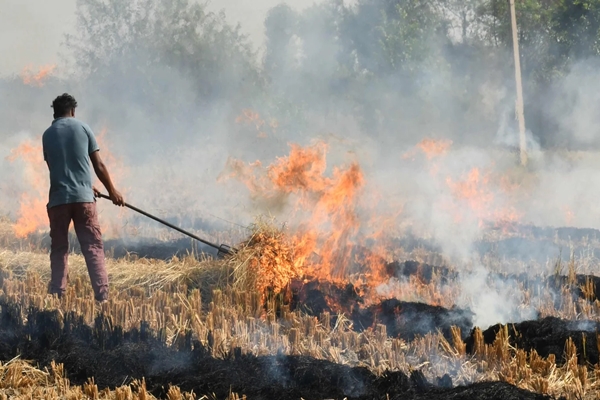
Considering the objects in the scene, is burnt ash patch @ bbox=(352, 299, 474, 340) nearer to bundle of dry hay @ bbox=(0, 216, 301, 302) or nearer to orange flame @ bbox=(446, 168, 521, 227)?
bundle of dry hay @ bbox=(0, 216, 301, 302)

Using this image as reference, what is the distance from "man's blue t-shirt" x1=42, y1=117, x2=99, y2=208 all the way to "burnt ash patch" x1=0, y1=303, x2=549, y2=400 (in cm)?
166

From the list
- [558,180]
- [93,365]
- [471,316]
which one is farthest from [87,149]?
[558,180]

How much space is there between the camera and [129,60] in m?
→ 25.6

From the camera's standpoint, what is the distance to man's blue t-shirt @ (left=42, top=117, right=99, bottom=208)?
7492mm

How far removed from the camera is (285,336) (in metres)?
6.09

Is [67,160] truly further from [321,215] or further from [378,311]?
[378,311]

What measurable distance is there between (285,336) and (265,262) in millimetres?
1844

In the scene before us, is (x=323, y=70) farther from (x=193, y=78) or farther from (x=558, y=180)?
(x=558, y=180)

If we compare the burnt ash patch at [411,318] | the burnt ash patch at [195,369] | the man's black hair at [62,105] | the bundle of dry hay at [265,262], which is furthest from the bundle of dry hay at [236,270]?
the man's black hair at [62,105]

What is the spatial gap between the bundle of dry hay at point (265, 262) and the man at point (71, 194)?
1402mm

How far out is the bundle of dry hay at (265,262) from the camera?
7711 millimetres

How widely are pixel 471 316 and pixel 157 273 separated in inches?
144

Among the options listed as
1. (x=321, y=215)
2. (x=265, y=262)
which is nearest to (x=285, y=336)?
(x=265, y=262)

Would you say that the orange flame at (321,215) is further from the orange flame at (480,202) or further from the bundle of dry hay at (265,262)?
the orange flame at (480,202)
